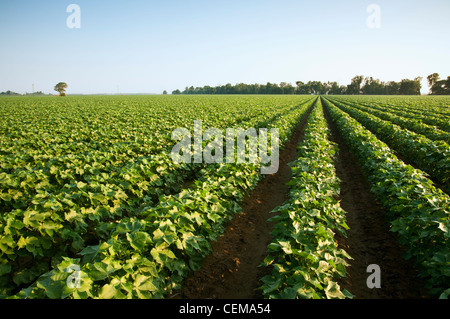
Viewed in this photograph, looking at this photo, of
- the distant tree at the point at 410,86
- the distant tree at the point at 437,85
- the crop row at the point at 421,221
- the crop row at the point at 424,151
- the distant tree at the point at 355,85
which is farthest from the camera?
the distant tree at the point at 355,85

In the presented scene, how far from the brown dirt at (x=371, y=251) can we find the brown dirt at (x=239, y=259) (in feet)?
5.02

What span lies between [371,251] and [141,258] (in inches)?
175

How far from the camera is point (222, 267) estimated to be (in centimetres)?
442

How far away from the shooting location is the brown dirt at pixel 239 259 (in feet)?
12.8

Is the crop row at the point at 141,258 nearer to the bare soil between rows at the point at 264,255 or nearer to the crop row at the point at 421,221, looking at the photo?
the bare soil between rows at the point at 264,255

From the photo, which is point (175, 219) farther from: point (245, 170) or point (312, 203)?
point (245, 170)

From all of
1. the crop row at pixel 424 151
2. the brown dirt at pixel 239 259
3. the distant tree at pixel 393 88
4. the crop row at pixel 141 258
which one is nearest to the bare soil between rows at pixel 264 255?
the brown dirt at pixel 239 259

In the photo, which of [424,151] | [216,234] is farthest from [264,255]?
[424,151]

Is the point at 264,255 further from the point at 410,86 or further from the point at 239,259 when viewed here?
the point at 410,86

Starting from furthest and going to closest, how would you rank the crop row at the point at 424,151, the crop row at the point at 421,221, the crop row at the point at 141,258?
the crop row at the point at 424,151 < the crop row at the point at 421,221 < the crop row at the point at 141,258

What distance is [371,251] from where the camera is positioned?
4895 millimetres
